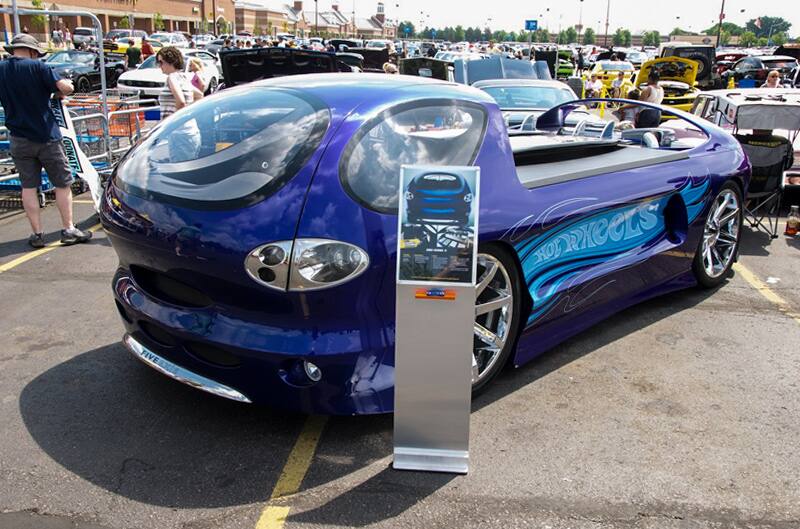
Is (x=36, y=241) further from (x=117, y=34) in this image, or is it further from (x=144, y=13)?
(x=144, y=13)

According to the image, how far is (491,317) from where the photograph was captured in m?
3.57

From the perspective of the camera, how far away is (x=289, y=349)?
114 inches

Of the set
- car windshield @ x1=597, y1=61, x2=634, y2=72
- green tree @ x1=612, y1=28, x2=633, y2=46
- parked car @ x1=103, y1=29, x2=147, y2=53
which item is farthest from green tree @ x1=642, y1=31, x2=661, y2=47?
car windshield @ x1=597, y1=61, x2=634, y2=72

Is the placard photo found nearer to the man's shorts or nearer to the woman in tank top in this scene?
the man's shorts

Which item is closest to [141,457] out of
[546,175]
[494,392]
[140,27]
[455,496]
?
[455,496]

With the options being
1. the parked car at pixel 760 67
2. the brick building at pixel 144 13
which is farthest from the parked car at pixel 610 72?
the brick building at pixel 144 13

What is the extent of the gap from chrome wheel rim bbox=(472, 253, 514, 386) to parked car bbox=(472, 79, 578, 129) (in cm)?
673

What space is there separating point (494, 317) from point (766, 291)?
3092 millimetres

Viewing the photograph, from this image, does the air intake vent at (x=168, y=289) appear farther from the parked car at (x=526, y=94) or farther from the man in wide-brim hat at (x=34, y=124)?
the parked car at (x=526, y=94)

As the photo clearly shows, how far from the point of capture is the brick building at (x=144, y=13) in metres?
59.7

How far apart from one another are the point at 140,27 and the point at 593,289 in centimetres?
9031

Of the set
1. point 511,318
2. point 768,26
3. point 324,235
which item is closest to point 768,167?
point 511,318

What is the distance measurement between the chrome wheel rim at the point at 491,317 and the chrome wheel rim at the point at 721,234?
2.38m

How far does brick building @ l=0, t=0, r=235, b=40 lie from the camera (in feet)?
196
